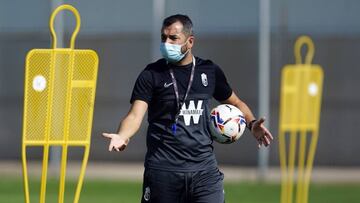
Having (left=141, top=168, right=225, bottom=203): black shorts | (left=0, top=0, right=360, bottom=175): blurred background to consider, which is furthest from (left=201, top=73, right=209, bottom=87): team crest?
(left=0, top=0, right=360, bottom=175): blurred background

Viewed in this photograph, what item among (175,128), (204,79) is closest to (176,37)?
(204,79)

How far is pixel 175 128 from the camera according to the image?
24.3ft

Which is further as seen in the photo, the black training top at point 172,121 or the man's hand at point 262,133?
the man's hand at point 262,133

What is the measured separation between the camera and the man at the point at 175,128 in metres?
7.41

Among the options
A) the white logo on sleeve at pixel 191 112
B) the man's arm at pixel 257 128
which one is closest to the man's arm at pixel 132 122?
the white logo on sleeve at pixel 191 112

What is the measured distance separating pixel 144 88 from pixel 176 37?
46 cm

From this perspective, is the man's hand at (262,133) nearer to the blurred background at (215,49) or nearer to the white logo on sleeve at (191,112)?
the white logo on sleeve at (191,112)

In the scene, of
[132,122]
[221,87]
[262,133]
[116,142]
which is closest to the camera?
[116,142]

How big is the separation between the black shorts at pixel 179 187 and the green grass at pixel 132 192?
7.69 m

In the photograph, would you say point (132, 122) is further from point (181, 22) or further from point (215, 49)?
point (215, 49)

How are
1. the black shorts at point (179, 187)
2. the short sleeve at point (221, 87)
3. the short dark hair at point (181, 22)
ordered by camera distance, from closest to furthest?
the black shorts at point (179, 187)
the short dark hair at point (181, 22)
the short sleeve at point (221, 87)

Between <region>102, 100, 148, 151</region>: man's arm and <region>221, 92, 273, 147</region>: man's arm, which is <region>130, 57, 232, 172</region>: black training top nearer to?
<region>102, 100, 148, 151</region>: man's arm

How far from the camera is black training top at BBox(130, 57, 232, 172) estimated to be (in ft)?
24.4

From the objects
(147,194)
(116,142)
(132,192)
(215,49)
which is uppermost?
(215,49)
